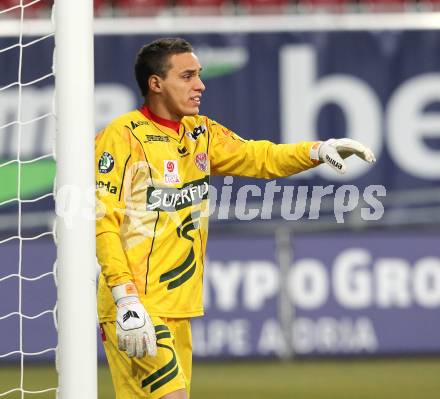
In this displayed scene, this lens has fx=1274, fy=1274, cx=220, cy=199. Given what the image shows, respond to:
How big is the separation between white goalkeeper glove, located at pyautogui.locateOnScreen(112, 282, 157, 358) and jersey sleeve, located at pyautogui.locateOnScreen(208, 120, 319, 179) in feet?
2.72

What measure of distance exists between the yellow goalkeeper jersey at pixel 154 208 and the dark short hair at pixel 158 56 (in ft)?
0.50

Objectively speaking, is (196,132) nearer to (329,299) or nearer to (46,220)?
(329,299)

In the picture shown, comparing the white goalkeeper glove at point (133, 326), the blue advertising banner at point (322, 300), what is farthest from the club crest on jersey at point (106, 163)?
the blue advertising banner at point (322, 300)

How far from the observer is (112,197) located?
4.74m

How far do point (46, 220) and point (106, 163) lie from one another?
6.60 meters

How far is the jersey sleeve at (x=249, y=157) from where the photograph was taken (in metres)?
5.13

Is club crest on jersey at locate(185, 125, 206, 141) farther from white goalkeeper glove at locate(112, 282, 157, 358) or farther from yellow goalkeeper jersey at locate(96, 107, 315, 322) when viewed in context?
white goalkeeper glove at locate(112, 282, 157, 358)

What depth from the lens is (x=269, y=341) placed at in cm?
1006

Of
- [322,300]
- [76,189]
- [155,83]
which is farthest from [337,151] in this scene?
[322,300]

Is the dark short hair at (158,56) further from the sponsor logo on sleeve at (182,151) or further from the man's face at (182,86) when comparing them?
the sponsor logo on sleeve at (182,151)

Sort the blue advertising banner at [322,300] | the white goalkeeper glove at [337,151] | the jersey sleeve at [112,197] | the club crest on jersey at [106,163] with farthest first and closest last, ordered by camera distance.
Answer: the blue advertising banner at [322,300] → the white goalkeeper glove at [337,151] → the club crest on jersey at [106,163] → the jersey sleeve at [112,197]

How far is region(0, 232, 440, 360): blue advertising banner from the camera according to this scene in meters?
10.0

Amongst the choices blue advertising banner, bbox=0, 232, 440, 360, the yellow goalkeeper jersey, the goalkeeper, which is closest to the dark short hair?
the goalkeeper

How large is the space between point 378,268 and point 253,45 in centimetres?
280
